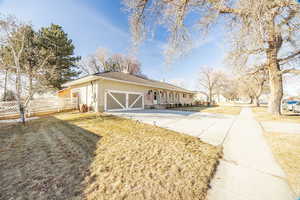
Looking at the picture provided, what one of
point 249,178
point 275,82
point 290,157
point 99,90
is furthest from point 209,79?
point 249,178

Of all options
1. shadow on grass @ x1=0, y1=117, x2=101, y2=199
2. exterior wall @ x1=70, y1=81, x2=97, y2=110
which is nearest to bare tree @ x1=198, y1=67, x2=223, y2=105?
exterior wall @ x1=70, y1=81, x2=97, y2=110

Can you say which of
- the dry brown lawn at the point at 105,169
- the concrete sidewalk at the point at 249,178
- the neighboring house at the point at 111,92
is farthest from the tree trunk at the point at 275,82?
the neighboring house at the point at 111,92

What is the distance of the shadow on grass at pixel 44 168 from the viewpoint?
1787mm

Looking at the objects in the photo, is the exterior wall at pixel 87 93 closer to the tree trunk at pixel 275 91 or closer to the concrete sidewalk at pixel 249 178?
the concrete sidewalk at pixel 249 178

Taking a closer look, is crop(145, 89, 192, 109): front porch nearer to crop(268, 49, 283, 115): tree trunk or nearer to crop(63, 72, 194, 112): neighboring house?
crop(63, 72, 194, 112): neighboring house

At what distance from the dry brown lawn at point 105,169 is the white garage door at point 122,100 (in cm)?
731

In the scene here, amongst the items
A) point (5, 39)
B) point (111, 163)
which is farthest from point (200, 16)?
point (5, 39)

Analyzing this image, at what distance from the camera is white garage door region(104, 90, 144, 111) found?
10969mm

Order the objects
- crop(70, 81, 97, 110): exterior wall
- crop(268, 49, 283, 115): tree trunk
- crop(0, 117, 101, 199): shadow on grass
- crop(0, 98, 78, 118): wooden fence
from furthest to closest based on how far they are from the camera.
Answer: crop(70, 81, 97, 110): exterior wall → crop(0, 98, 78, 118): wooden fence → crop(268, 49, 283, 115): tree trunk → crop(0, 117, 101, 199): shadow on grass

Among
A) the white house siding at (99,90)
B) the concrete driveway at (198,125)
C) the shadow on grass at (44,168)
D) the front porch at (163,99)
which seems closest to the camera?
the shadow on grass at (44,168)

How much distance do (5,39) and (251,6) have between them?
12288mm

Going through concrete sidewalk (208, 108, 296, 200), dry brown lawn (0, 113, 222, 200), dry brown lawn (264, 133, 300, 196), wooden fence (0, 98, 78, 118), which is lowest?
concrete sidewalk (208, 108, 296, 200)

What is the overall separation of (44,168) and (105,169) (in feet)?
4.01

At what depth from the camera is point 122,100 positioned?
12016mm
